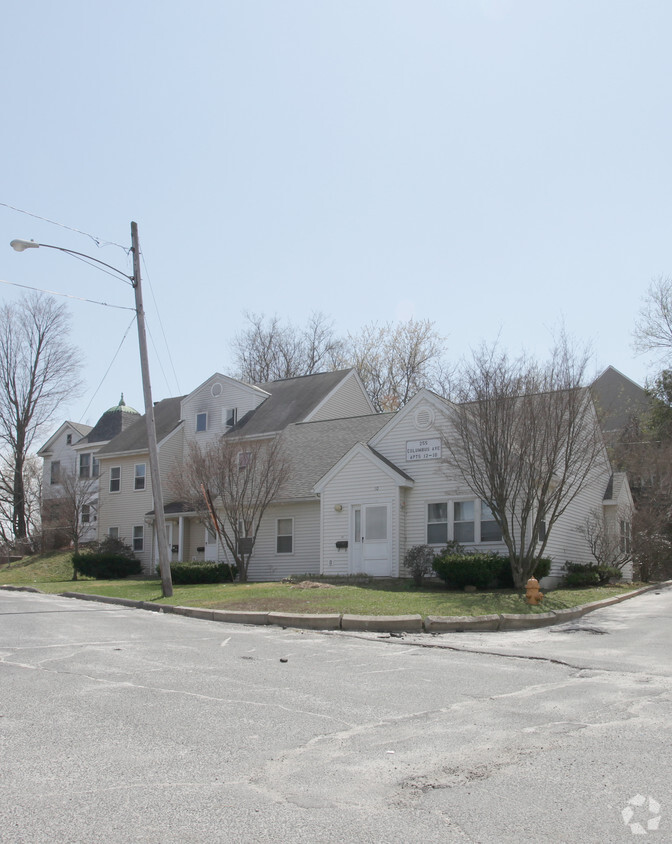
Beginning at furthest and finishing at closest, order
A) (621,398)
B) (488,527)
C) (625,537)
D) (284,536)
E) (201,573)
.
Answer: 1. (621,398)
2. (284,536)
3. (625,537)
4. (201,573)
5. (488,527)

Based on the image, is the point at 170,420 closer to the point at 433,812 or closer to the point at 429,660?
the point at 429,660

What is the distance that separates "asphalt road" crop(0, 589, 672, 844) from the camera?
4.30 meters

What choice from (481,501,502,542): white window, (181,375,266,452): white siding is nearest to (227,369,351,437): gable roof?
(181,375,266,452): white siding

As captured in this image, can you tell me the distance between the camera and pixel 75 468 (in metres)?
46.8

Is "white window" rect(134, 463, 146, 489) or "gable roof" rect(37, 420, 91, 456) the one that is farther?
"gable roof" rect(37, 420, 91, 456)

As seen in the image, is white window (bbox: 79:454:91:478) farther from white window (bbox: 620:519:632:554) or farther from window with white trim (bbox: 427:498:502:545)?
white window (bbox: 620:519:632:554)

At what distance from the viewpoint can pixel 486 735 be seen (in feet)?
20.2

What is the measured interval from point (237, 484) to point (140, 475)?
16.0 meters

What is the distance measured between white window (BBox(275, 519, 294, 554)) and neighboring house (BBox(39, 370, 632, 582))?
36 millimetres

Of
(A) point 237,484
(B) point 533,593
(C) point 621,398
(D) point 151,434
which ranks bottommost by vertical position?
(B) point 533,593

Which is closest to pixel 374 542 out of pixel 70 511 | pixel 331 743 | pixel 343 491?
pixel 343 491

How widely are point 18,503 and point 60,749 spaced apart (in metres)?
42.3

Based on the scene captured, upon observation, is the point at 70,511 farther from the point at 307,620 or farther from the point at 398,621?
the point at 398,621

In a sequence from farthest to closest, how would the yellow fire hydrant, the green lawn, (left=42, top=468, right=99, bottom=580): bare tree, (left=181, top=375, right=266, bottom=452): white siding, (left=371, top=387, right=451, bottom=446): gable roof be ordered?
1. (left=181, top=375, right=266, bottom=452): white siding
2. (left=42, top=468, right=99, bottom=580): bare tree
3. (left=371, top=387, right=451, bottom=446): gable roof
4. the yellow fire hydrant
5. the green lawn
